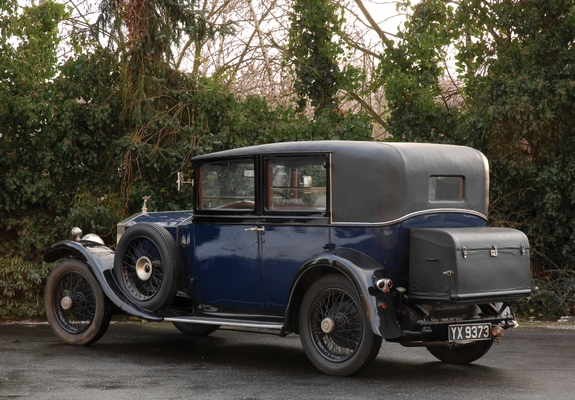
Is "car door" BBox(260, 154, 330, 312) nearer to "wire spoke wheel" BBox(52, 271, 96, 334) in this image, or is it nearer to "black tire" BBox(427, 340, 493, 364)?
"black tire" BBox(427, 340, 493, 364)

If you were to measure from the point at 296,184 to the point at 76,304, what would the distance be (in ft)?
9.61

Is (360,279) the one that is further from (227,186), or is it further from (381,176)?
(227,186)

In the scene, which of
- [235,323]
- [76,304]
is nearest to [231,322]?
[235,323]

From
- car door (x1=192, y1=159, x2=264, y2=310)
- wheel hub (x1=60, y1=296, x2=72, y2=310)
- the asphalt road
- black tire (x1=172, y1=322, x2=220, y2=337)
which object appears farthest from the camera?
black tire (x1=172, y1=322, x2=220, y2=337)

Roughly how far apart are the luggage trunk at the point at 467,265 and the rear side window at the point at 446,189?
48cm

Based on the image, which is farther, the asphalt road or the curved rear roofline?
the curved rear roofline

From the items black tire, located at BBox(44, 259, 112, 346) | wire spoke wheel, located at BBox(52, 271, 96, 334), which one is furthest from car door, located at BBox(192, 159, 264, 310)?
wire spoke wheel, located at BBox(52, 271, 96, 334)

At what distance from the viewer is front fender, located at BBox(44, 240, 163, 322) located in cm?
816

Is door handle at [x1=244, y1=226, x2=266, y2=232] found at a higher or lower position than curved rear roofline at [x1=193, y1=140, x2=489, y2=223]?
lower

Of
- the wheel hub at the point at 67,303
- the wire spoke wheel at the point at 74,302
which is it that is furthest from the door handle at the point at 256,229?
the wheel hub at the point at 67,303

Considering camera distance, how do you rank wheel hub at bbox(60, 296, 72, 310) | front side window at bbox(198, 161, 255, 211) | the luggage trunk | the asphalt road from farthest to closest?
wheel hub at bbox(60, 296, 72, 310)
front side window at bbox(198, 161, 255, 211)
the luggage trunk
the asphalt road

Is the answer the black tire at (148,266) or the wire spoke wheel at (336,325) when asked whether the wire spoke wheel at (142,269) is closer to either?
the black tire at (148,266)

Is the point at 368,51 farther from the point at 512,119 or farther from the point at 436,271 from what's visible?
the point at 436,271

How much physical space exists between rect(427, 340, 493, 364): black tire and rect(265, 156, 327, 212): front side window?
178 cm
